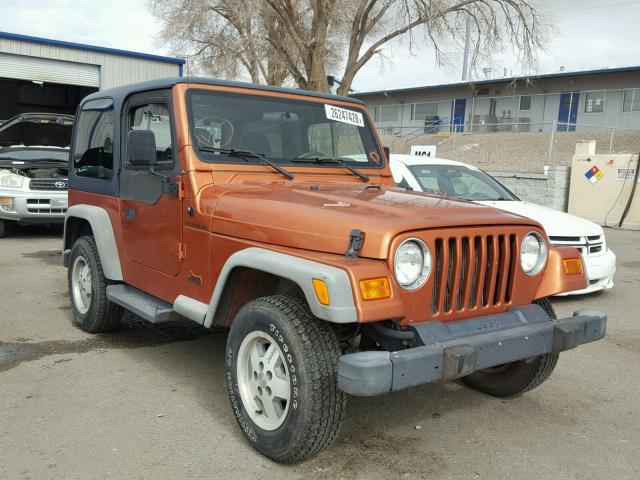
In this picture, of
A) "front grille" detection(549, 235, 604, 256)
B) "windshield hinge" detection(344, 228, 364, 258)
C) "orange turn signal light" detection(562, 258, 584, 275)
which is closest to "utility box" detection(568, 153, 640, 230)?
"front grille" detection(549, 235, 604, 256)

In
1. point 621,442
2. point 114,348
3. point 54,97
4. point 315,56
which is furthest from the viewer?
point 54,97

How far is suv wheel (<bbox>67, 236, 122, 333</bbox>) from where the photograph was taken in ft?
16.2

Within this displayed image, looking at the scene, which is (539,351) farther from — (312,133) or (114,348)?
(114,348)

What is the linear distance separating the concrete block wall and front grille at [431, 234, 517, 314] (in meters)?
12.7

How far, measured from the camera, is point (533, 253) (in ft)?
11.3

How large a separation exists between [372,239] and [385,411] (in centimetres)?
142

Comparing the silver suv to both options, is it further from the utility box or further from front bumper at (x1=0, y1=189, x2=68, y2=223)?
the utility box

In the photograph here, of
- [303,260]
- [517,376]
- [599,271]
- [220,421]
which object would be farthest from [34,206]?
[517,376]

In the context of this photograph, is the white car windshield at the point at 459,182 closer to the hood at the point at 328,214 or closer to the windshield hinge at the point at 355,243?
the hood at the point at 328,214

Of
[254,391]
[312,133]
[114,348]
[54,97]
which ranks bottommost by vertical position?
[114,348]

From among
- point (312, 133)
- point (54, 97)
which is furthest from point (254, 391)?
point (54, 97)

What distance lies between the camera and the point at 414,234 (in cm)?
291

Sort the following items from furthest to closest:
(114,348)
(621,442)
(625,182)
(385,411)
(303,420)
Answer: (625,182)
(114,348)
(385,411)
(621,442)
(303,420)

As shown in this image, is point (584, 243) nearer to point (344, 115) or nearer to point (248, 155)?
point (344, 115)
